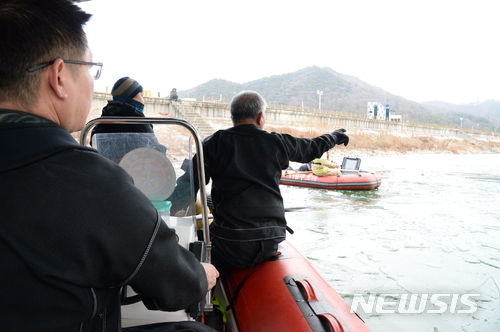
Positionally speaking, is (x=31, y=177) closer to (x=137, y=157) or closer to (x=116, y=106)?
(x=137, y=157)

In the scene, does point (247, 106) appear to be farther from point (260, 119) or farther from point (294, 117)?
point (294, 117)

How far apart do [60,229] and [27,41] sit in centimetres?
41

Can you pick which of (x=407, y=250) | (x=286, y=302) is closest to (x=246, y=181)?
(x=286, y=302)

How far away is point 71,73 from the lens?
2.70ft

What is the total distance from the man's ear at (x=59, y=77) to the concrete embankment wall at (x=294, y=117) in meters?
11.2

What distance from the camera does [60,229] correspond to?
0.71m

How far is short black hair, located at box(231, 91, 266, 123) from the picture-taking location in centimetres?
227

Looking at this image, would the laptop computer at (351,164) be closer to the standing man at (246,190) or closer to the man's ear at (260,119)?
the man's ear at (260,119)

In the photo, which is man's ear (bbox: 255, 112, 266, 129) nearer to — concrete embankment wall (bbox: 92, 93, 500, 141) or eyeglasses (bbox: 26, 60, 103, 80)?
eyeglasses (bbox: 26, 60, 103, 80)

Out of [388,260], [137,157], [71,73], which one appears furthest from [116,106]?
[388,260]

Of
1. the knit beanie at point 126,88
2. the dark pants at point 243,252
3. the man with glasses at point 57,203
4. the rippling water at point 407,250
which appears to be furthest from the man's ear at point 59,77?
the rippling water at point 407,250

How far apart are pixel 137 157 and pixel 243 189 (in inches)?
30.3

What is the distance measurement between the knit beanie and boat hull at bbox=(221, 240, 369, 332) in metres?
1.47

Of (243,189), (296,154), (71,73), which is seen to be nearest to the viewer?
(71,73)
